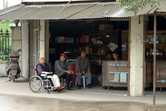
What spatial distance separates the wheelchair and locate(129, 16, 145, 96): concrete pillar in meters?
3.00

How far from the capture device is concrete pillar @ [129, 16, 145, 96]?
1222 cm

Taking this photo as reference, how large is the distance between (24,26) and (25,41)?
2.52 feet

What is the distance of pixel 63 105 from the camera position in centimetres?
1062

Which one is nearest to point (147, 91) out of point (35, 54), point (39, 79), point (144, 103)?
point (144, 103)

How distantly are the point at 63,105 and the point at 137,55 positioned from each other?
10.9 feet

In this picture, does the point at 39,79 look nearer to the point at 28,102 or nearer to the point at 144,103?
the point at 28,102

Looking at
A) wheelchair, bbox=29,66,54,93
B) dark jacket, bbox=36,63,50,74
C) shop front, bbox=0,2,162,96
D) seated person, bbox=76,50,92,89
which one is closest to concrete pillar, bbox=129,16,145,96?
shop front, bbox=0,2,162,96

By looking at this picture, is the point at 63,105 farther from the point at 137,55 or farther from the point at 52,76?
the point at 137,55

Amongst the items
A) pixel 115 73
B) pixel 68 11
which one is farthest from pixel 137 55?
pixel 68 11

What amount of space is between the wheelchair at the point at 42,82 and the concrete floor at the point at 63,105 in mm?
1204

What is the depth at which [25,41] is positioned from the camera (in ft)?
55.9

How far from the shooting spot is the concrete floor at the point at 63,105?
999 cm

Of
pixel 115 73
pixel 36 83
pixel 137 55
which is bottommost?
pixel 36 83

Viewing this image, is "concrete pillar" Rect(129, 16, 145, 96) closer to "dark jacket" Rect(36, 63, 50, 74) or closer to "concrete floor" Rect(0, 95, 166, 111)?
"concrete floor" Rect(0, 95, 166, 111)
